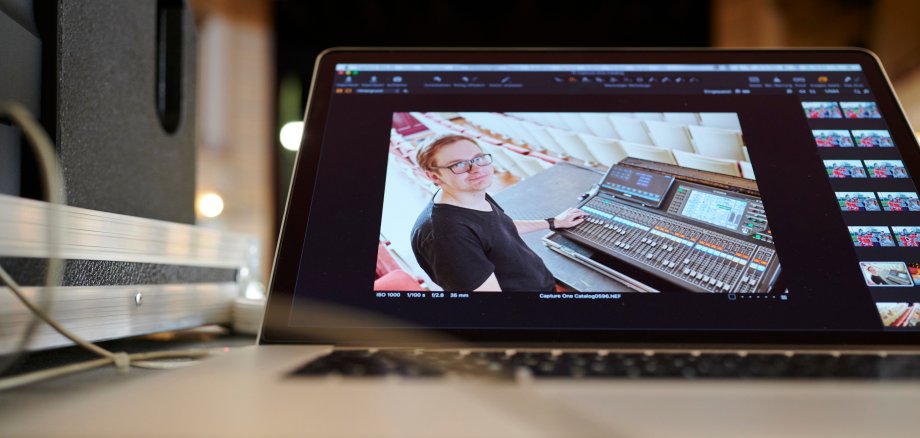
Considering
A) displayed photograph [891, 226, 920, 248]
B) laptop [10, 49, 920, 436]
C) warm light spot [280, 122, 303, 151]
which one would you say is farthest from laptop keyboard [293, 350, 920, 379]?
warm light spot [280, 122, 303, 151]

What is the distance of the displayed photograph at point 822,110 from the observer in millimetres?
479

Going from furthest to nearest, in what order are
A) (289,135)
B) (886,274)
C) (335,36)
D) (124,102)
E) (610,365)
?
1. (335,36)
2. (289,135)
3. (124,102)
4. (886,274)
5. (610,365)

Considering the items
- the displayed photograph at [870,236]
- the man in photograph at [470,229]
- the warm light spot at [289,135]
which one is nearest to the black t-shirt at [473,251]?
the man in photograph at [470,229]

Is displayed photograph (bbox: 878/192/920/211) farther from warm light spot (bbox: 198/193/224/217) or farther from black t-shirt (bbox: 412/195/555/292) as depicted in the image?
warm light spot (bbox: 198/193/224/217)

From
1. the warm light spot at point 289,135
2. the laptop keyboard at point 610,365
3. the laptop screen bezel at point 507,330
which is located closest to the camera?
the laptop keyboard at point 610,365

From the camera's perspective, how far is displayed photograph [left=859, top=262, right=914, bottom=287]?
0.41m

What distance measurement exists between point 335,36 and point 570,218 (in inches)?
141

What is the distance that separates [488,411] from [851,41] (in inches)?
134

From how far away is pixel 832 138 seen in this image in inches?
18.4

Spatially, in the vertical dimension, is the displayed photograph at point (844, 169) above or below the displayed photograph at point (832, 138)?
below

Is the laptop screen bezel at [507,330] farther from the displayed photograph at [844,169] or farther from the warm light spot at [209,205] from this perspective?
the warm light spot at [209,205]

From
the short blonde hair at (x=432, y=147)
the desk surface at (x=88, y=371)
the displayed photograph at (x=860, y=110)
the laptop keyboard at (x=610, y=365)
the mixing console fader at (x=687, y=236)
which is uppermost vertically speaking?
the displayed photograph at (x=860, y=110)

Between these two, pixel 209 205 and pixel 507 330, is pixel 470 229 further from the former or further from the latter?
pixel 209 205

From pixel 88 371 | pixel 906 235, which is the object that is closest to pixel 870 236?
pixel 906 235
